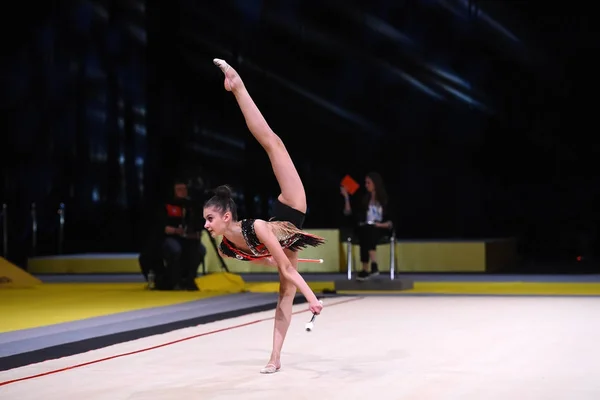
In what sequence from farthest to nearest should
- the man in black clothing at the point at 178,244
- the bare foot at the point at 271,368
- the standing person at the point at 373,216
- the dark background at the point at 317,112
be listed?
the dark background at the point at 317,112
the standing person at the point at 373,216
the man in black clothing at the point at 178,244
the bare foot at the point at 271,368

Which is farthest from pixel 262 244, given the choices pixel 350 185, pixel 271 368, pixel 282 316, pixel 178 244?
pixel 350 185

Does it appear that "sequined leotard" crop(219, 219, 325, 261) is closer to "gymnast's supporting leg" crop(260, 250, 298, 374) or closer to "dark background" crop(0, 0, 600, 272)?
"gymnast's supporting leg" crop(260, 250, 298, 374)

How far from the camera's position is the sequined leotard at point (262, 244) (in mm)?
4488

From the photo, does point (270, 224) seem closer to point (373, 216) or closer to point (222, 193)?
point (222, 193)

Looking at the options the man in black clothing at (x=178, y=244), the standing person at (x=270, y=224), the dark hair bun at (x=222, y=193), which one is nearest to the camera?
the standing person at (x=270, y=224)

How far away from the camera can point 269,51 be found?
15227 millimetres

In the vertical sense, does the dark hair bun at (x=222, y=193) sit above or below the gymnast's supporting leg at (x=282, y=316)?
above

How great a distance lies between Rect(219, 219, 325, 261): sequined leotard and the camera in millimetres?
4488

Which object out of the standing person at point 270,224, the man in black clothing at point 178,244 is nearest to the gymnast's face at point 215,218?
the standing person at point 270,224

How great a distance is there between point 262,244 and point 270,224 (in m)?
0.10

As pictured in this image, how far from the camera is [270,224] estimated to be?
178 inches

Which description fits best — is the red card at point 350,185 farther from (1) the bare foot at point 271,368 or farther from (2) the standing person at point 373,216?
(1) the bare foot at point 271,368

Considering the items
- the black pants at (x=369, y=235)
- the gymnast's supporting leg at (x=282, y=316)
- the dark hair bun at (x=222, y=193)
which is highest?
the dark hair bun at (x=222, y=193)

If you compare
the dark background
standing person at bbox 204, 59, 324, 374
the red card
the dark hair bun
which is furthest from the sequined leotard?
the dark background
